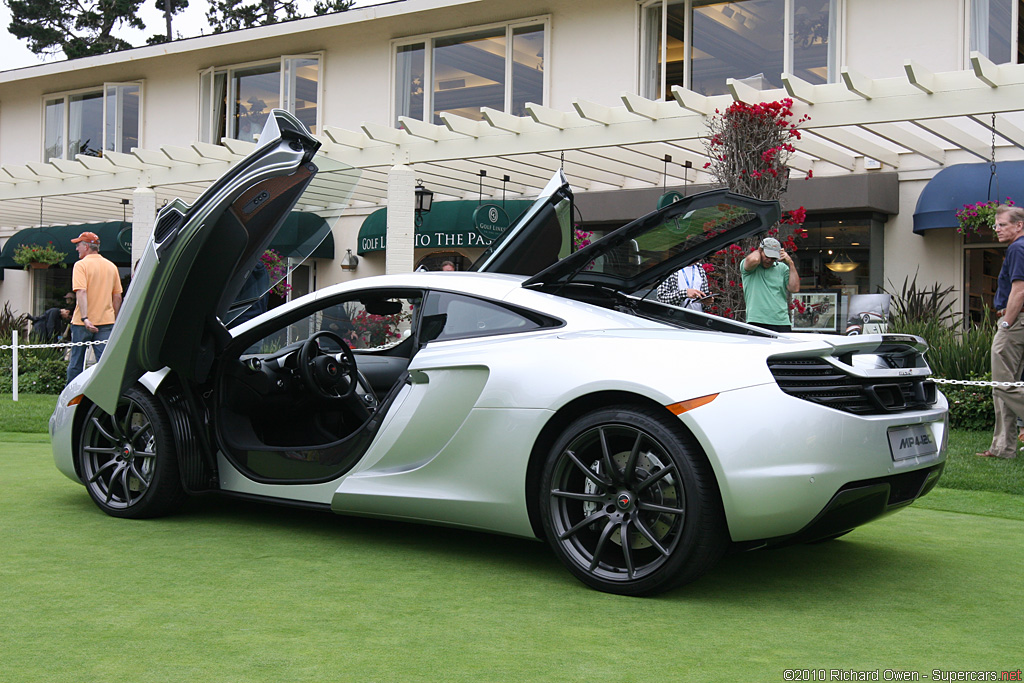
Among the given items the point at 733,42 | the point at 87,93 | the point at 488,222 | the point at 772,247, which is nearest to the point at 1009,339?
the point at 772,247

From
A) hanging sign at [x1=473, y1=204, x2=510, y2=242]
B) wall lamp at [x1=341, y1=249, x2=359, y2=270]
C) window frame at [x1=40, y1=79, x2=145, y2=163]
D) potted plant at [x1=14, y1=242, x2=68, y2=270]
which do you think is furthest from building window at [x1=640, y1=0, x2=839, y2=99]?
potted plant at [x1=14, y1=242, x2=68, y2=270]

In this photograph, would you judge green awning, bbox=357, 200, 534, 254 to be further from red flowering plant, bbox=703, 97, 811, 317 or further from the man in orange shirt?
the man in orange shirt

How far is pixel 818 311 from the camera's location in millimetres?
13672

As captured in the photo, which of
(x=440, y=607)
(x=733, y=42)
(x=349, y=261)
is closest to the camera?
Answer: (x=440, y=607)

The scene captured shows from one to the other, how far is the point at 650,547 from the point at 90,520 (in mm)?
2896

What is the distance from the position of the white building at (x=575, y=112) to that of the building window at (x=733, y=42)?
0.03 metres

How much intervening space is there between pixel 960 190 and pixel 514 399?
1020 centimetres

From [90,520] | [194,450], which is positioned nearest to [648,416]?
[194,450]

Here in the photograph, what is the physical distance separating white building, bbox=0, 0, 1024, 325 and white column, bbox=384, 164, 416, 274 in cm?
3

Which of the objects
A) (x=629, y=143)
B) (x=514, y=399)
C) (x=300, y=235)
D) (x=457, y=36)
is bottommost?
(x=514, y=399)

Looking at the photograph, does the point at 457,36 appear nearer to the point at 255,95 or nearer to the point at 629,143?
the point at 255,95

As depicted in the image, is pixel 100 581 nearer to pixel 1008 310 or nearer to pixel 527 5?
pixel 1008 310

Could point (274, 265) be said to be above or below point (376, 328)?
above

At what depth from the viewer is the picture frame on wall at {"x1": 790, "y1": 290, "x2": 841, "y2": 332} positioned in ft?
44.5
